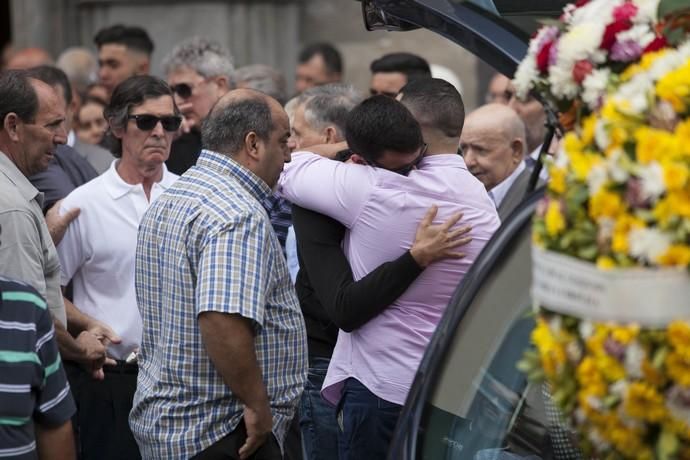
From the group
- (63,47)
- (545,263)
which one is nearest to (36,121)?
(545,263)

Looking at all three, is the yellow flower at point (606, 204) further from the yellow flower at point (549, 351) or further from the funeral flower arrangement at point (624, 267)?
A: the yellow flower at point (549, 351)

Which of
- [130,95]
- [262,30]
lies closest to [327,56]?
[262,30]

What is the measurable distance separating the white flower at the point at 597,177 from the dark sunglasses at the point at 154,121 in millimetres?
3409

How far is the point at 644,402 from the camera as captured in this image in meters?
2.45

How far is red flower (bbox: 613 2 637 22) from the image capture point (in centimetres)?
275

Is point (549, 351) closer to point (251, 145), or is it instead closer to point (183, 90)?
point (251, 145)

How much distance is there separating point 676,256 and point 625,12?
1.95 ft

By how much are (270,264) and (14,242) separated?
800mm

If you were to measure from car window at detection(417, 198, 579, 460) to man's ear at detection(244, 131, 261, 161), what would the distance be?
4.38ft

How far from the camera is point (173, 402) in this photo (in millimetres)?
4410

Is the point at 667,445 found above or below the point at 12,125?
above

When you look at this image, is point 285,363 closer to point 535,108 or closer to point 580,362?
point 580,362

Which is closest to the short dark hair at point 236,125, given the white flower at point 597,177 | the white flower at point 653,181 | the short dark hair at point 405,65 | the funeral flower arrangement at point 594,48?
the funeral flower arrangement at point 594,48

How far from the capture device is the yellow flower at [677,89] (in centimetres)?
247
